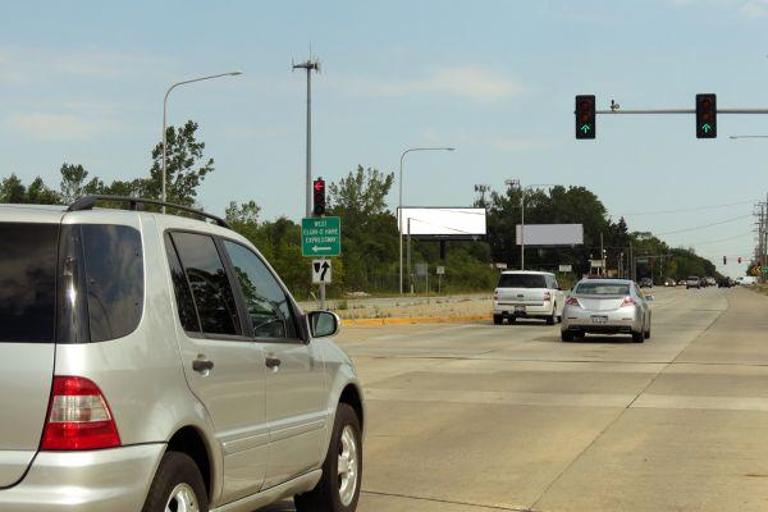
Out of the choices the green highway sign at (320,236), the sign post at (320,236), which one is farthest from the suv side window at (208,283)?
the green highway sign at (320,236)

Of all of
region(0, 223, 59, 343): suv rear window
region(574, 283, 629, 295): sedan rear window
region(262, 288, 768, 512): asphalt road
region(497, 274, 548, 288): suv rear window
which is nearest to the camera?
region(0, 223, 59, 343): suv rear window

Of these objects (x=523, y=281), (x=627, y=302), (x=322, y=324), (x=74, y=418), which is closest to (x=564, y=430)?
(x=322, y=324)

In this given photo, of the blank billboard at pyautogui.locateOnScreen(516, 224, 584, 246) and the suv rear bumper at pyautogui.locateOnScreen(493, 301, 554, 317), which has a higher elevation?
the blank billboard at pyautogui.locateOnScreen(516, 224, 584, 246)

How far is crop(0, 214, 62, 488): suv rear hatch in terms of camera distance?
374cm

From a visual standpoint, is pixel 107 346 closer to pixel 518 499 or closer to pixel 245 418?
pixel 245 418

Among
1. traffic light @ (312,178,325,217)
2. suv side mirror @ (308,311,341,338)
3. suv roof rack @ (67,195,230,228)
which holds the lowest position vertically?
suv side mirror @ (308,311,341,338)

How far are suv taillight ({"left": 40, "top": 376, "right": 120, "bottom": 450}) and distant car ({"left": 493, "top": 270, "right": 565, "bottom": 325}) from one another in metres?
29.1

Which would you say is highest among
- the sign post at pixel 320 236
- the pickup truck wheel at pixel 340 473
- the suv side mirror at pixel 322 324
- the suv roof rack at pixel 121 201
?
the sign post at pixel 320 236

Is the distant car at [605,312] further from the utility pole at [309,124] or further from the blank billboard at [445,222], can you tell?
the blank billboard at [445,222]

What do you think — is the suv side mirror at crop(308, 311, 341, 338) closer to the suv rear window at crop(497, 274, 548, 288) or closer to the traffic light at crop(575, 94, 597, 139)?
the traffic light at crop(575, 94, 597, 139)

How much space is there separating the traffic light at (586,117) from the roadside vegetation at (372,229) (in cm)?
1579

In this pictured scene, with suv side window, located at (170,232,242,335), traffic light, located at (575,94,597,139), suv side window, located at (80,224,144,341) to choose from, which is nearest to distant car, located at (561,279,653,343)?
traffic light, located at (575,94,597,139)

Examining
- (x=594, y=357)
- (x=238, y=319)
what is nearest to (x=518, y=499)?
(x=238, y=319)

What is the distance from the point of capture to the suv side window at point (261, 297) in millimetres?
Answer: 5285
